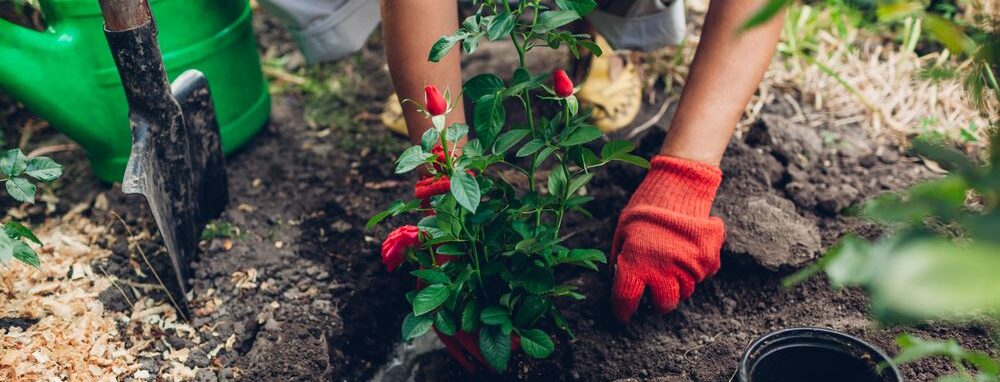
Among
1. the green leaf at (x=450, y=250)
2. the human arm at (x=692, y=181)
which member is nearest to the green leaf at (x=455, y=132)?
the green leaf at (x=450, y=250)

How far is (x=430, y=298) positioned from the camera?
1.29m

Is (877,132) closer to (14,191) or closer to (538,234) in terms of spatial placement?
(538,234)

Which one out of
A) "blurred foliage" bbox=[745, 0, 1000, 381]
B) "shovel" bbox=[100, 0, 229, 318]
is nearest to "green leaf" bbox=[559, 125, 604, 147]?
"blurred foliage" bbox=[745, 0, 1000, 381]

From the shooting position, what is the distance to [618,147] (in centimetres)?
130

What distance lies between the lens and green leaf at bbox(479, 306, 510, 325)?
134 cm

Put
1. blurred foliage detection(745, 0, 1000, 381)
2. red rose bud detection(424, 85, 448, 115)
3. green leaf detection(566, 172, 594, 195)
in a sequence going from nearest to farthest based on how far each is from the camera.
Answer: blurred foliage detection(745, 0, 1000, 381) → red rose bud detection(424, 85, 448, 115) → green leaf detection(566, 172, 594, 195)

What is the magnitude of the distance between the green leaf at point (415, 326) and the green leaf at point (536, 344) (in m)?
0.17

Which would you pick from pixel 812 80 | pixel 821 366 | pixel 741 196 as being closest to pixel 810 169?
pixel 741 196

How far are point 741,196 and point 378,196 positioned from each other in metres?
0.87

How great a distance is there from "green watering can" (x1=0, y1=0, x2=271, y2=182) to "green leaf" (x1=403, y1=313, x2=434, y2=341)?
3.27ft

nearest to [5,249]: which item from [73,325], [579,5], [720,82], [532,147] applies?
[73,325]

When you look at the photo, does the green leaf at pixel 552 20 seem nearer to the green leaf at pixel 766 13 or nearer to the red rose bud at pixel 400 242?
the red rose bud at pixel 400 242

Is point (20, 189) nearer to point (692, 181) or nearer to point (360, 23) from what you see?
point (360, 23)

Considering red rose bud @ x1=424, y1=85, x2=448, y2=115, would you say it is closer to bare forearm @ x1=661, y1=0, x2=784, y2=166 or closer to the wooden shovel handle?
bare forearm @ x1=661, y1=0, x2=784, y2=166
